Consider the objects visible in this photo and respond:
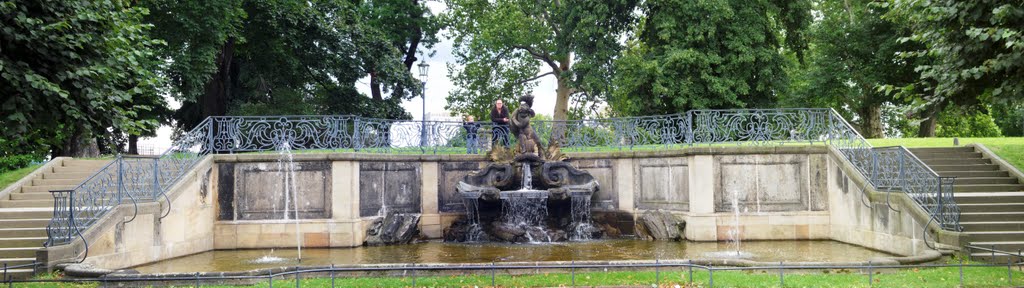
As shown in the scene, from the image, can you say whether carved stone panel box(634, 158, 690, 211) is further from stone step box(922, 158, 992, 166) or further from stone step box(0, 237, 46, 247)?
stone step box(0, 237, 46, 247)

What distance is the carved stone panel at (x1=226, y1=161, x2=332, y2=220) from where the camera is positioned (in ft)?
54.1

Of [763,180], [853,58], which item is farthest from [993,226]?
[853,58]

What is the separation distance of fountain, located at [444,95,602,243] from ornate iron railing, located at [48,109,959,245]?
48.1 inches

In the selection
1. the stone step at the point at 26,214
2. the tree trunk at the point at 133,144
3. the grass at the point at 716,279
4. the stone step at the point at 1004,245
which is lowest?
the grass at the point at 716,279

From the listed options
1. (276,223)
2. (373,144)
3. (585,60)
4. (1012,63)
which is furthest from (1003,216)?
(585,60)

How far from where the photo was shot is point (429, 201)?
60.2 feet

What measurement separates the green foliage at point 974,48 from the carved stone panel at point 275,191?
11246mm

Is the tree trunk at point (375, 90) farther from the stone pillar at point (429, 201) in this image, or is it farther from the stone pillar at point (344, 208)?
the stone pillar at point (344, 208)

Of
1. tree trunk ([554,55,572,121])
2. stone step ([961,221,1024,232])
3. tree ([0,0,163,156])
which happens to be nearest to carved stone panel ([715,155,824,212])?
stone step ([961,221,1024,232])

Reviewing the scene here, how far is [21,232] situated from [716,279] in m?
11.1

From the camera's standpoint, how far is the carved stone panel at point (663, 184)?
17156 mm

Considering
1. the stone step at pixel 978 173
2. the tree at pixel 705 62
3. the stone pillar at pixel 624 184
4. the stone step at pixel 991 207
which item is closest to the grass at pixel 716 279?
the stone step at pixel 991 207

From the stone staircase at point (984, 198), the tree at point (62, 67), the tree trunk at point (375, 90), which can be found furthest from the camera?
the tree trunk at point (375, 90)

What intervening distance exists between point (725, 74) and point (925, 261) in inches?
599
